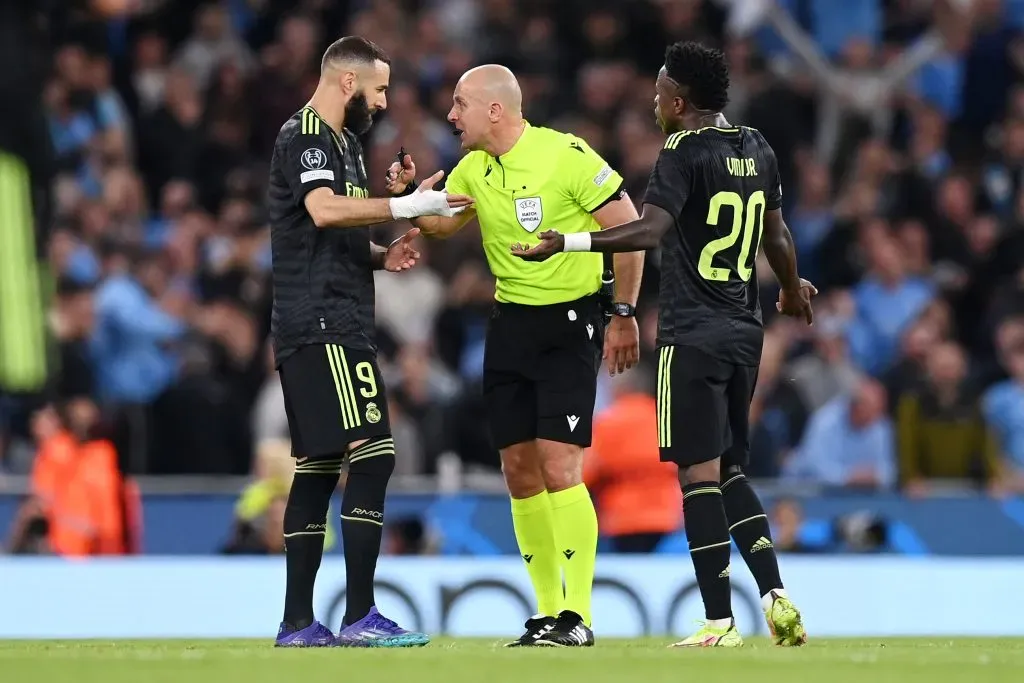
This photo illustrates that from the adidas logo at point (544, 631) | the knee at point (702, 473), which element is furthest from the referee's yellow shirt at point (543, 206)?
the adidas logo at point (544, 631)

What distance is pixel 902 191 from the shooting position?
17219mm

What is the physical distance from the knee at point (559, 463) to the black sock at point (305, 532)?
924 mm

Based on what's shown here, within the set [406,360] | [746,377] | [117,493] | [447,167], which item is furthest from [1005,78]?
[746,377]

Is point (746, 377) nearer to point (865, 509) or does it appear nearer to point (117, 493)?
point (865, 509)

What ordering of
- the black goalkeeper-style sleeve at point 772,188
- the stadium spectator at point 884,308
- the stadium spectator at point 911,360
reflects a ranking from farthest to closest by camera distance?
1. the stadium spectator at point 884,308
2. the stadium spectator at point 911,360
3. the black goalkeeper-style sleeve at point 772,188

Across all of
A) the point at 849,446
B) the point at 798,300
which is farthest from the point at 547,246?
the point at 849,446

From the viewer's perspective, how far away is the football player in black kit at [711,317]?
8.29 m

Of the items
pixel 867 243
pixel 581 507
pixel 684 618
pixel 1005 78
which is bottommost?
pixel 684 618

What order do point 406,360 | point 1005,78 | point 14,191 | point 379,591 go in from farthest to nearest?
point 1005,78
point 14,191
point 406,360
point 379,591

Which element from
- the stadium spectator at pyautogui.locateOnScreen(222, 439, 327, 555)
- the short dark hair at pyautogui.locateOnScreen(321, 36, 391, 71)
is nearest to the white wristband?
the short dark hair at pyautogui.locateOnScreen(321, 36, 391, 71)

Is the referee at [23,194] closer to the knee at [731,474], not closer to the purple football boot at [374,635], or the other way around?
the purple football boot at [374,635]

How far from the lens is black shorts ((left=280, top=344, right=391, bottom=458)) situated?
833 cm

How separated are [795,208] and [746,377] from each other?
348 inches

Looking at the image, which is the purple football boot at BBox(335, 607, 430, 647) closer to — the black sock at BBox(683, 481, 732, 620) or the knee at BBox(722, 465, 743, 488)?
the black sock at BBox(683, 481, 732, 620)
